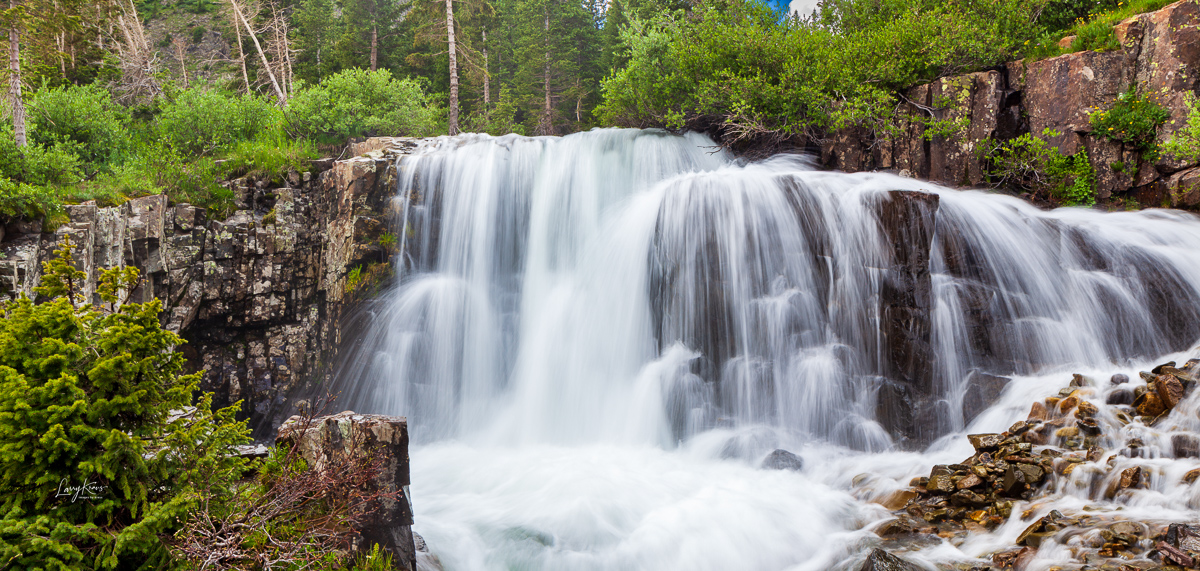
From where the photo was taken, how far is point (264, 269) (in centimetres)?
1518

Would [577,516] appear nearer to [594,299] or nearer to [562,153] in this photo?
[594,299]

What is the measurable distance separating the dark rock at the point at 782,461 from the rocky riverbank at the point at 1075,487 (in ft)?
4.78

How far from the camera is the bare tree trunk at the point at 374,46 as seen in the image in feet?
109

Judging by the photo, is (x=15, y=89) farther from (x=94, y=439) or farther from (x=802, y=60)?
(x=802, y=60)

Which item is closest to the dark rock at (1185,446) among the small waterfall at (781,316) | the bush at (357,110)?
the small waterfall at (781,316)

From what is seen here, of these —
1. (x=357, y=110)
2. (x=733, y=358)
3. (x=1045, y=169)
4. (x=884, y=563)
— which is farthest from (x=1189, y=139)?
(x=357, y=110)

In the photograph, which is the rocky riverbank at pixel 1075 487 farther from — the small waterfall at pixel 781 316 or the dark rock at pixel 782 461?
the small waterfall at pixel 781 316

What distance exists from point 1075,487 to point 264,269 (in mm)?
16077

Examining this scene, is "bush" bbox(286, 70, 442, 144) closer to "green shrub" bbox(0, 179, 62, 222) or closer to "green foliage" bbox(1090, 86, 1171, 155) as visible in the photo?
"green shrub" bbox(0, 179, 62, 222)

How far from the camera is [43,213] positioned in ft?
42.4

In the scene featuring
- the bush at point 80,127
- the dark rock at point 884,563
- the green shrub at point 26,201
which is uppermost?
the bush at point 80,127

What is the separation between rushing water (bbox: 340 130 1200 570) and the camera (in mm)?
7488

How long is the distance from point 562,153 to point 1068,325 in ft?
38.1

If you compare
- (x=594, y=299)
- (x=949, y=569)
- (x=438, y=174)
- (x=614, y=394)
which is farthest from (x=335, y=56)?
(x=949, y=569)
